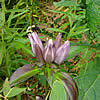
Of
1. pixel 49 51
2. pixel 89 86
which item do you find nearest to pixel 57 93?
pixel 89 86

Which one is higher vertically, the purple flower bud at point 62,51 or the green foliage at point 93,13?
the green foliage at point 93,13

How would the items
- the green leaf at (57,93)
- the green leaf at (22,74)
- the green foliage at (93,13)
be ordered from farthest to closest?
the green leaf at (22,74) < the green foliage at (93,13) < the green leaf at (57,93)

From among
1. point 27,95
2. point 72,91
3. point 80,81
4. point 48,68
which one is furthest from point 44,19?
point 80,81

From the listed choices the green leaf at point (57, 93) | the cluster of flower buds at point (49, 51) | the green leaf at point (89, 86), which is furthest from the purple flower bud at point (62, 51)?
the green leaf at point (57, 93)

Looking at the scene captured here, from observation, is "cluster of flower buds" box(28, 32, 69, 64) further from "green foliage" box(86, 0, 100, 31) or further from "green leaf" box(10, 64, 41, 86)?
"green foliage" box(86, 0, 100, 31)

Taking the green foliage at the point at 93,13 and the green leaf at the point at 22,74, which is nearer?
the green foliage at the point at 93,13

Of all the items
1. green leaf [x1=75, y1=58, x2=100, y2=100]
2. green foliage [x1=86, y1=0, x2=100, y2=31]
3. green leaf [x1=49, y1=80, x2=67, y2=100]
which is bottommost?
green leaf [x1=75, y1=58, x2=100, y2=100]

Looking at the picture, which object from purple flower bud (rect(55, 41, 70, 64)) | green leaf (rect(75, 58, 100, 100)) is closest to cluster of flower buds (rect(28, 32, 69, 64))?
purple flower bud (rect(55, 41, 70, 64))

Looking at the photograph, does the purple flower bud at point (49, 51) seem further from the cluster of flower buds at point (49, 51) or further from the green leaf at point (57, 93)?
the green leaf at point (57, 93)

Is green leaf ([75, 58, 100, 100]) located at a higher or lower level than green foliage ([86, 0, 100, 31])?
lower

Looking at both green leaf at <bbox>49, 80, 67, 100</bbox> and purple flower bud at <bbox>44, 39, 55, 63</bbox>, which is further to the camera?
purple flower bud at <bbox>44, 39, 55, 63</bbox>

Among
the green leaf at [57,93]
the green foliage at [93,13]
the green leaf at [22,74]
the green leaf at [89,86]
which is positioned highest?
the green foliage at [93,13]

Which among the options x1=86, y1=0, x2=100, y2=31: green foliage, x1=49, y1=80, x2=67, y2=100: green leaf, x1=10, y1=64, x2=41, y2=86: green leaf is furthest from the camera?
x1=10, y1=64, x2=41, y2=86: green leaf
